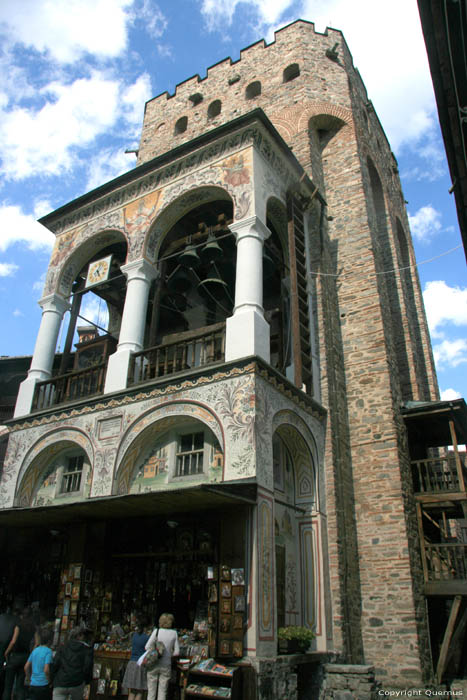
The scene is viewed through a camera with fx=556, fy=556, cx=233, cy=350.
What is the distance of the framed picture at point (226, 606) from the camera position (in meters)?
8.38

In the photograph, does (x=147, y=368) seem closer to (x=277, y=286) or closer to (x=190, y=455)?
(x=190, y=455)

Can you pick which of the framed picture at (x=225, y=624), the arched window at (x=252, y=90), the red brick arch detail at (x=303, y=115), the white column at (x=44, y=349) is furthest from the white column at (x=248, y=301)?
the arched window at (x=252, y=90)

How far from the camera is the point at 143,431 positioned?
35.7ft

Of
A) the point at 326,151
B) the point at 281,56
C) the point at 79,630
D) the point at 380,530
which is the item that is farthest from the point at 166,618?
the point at 281,56

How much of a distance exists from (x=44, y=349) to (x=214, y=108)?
13.0 metres

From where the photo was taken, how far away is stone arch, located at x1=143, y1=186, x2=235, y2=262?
13.1 metres

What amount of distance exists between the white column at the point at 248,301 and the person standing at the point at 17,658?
5.41m

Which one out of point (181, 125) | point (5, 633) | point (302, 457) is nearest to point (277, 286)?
point (302, 457)

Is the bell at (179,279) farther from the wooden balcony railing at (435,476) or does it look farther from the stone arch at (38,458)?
the wooden balcony railing at (435,476)

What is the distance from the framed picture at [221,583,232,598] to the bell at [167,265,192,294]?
23.4ft

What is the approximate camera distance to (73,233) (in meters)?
15.0

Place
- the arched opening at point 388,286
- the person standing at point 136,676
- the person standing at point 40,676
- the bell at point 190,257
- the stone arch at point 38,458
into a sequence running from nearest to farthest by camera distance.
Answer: the person standing at point 40,676
the person standing at point 136,676
the stone arch at point 38,458
the bell at point 190,257
the arched opening at point 388,286

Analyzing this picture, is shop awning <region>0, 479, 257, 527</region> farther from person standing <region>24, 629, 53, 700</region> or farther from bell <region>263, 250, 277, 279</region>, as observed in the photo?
bell <region>263, 250, 277, 279</region>

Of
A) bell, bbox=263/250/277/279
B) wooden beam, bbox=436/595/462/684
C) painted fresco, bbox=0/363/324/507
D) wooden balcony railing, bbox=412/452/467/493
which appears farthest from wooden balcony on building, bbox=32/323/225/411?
wooden beam, bbox=436/595/462/684
